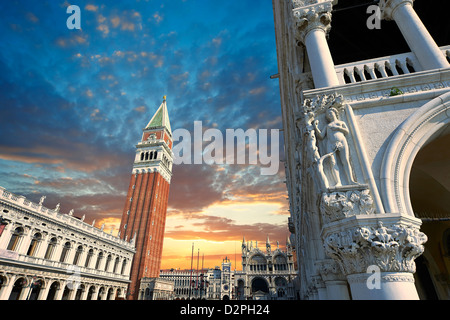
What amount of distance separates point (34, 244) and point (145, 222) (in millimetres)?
31021

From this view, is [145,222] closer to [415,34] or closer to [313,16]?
[313,16]

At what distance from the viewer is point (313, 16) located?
7.05 meters

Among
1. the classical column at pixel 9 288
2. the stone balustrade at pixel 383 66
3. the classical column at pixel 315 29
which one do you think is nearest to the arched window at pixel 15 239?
the classical column at pixel 9 288

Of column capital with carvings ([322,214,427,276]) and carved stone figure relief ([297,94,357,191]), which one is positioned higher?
carved stone figure relief ([297,94,357,191])

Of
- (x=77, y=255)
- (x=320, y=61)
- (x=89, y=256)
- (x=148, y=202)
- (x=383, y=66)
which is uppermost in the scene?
(x=148, y=202)

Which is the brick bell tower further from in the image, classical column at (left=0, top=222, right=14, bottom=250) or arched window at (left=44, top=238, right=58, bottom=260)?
classical column at (left=0, top=222, right=14, bottom=250)

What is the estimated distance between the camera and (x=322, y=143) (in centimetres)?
522

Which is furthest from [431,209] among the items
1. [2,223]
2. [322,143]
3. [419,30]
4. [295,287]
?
[295,287]

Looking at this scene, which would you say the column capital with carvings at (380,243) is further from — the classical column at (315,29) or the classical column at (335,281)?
the classical column at (315,29)

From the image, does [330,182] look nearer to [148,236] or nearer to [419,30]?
[419,30]

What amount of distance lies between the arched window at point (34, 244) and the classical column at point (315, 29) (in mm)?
39124

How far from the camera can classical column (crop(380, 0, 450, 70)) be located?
225 inches

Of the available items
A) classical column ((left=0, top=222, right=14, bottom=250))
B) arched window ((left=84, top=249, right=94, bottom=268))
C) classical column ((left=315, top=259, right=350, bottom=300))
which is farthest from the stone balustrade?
arched window ((left=84, top=249, right=94, bottom=268))

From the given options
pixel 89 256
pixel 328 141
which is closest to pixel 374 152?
pixel 328 141
